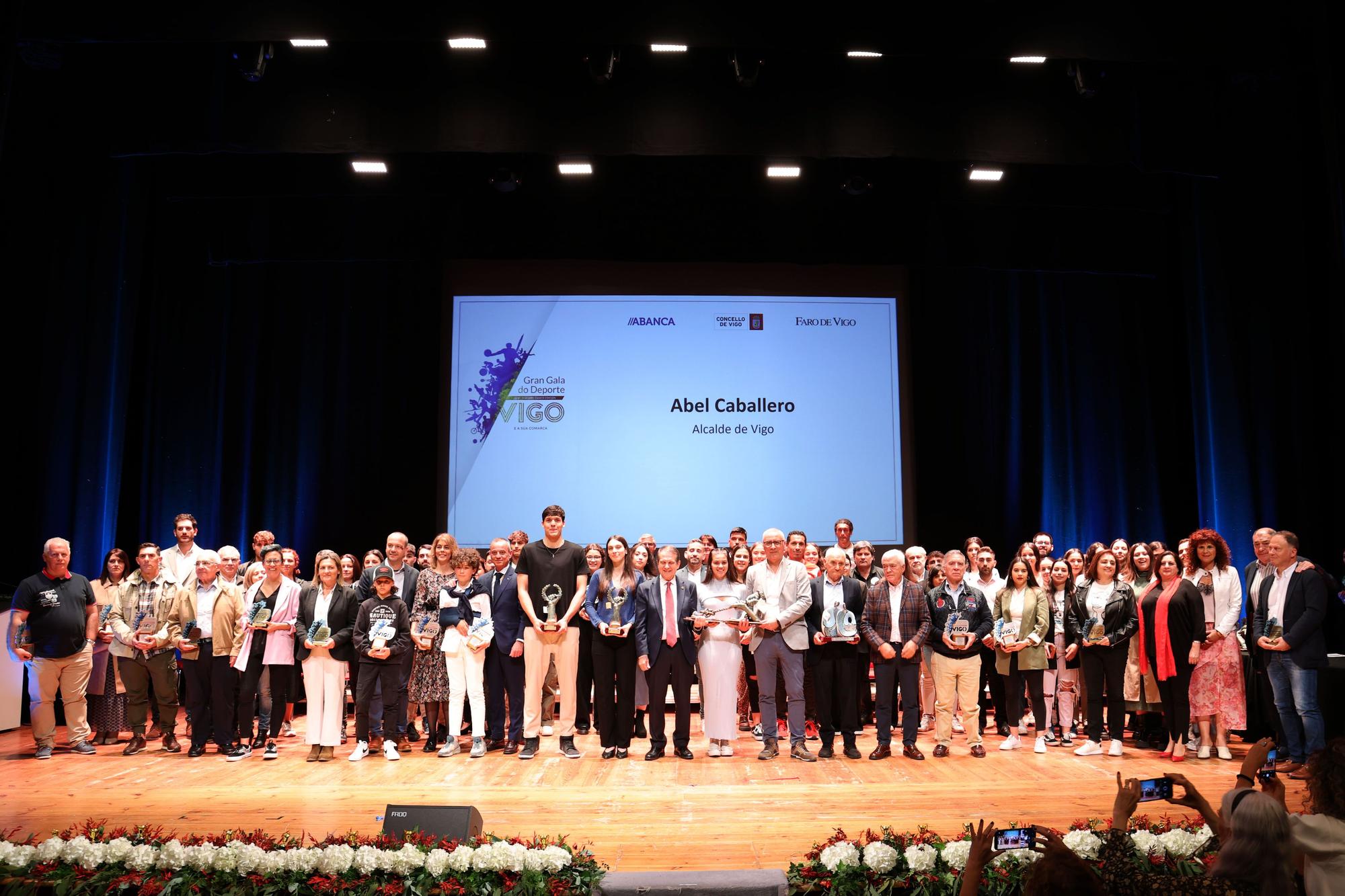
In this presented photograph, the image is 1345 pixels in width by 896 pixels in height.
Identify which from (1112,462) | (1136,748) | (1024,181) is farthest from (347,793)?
(1112,462)

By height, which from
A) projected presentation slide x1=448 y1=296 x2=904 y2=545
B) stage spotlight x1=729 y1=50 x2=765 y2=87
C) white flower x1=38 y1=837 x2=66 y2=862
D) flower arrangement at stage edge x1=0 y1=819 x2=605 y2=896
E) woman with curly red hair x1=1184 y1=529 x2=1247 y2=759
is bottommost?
flower arrangement at stage edge x1=0 y1=819 x2=605 y2=896

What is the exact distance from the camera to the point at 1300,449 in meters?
8.16

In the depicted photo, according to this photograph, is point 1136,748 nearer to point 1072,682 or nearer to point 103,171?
point 1072,682

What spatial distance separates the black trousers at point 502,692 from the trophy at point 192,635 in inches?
74.2

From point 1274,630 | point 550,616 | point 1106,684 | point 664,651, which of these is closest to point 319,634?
point 550,616

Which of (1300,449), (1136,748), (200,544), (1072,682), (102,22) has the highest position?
(102,22)

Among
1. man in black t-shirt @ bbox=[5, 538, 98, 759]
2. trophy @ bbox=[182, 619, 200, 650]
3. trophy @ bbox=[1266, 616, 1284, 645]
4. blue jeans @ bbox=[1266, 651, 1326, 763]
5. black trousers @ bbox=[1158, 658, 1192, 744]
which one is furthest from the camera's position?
man in black t-shirt @ bbox=[5, 538, 98, 759]

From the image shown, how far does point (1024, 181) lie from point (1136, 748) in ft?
17.1

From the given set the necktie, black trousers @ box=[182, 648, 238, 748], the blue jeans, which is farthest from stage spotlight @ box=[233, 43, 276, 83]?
the blue jeans

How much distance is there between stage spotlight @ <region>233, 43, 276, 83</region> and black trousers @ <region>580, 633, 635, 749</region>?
182 inches

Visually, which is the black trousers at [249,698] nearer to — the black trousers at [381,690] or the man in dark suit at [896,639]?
the black trousers at [381,690]

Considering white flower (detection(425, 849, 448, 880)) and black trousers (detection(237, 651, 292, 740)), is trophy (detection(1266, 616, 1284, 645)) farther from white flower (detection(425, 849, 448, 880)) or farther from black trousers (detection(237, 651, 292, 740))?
black trousers (detection(237, 651, 292, 740))

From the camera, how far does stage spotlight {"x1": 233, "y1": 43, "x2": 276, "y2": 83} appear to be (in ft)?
22.0

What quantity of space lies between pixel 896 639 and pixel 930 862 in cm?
332
